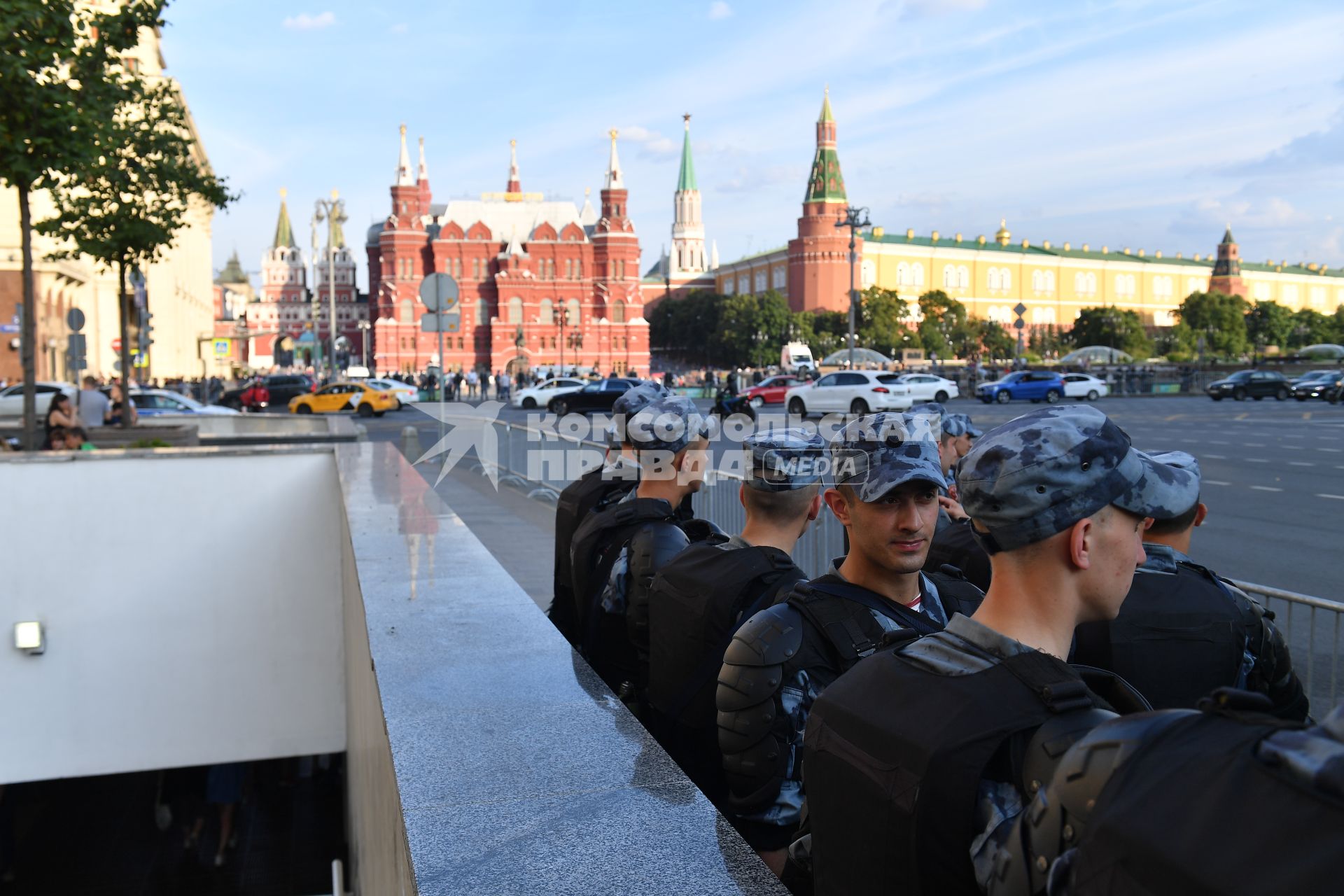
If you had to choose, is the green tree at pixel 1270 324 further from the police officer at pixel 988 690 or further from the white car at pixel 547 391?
the police officer at pixel 988 690

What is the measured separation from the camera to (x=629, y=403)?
5.07 meters

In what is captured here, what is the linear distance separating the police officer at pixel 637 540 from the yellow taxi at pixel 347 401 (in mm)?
35759

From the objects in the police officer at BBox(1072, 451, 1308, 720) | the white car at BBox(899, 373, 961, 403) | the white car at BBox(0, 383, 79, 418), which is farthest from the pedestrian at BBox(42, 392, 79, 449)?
the white car at BBox(899, 373, 961, 403)

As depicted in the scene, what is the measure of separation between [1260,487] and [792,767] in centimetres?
1507

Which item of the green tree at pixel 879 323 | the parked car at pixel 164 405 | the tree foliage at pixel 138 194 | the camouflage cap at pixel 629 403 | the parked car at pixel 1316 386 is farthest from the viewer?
the green tree at pixel 879 323

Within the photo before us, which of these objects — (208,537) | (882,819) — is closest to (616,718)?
(882,819)

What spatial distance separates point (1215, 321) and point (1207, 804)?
122m

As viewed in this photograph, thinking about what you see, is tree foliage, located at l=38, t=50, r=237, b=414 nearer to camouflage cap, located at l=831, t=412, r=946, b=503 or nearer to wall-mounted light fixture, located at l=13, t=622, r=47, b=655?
wall-mounted light fixture, located at l=13, t=622, r=47, b=655

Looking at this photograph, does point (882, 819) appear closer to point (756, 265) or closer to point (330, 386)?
point (330, 386)

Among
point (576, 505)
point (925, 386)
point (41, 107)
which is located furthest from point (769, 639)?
point (925, 386)

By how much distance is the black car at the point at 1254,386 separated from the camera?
44.2 metres

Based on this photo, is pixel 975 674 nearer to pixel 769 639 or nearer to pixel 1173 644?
pixel 769 639

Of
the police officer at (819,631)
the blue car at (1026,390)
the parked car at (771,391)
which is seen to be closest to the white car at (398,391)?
the parked car at (771,391)

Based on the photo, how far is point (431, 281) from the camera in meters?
12.3
